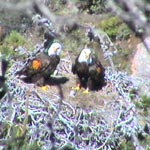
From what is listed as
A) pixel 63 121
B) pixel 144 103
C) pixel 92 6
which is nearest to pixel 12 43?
pixel 92 6

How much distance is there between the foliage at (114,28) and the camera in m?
8.87

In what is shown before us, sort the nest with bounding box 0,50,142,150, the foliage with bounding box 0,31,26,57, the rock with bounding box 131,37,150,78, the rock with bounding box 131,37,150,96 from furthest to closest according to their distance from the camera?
1. the foliage with bounding box 0,31,26,57
2. the rock with bounding box 131,37,150,78
3. the rock with bounding box 131,37,150,96
4. the nest with bounding box 0,50,142,150

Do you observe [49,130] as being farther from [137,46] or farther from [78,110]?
[137,46]

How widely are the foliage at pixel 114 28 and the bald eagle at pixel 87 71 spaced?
1.84m

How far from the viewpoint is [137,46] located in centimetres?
878

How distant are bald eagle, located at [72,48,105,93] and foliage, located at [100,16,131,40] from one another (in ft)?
6.03

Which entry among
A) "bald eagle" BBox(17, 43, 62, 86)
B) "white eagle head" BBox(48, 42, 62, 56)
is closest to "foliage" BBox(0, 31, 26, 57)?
"white eagle head" BBox(48, 42, 62, 56)

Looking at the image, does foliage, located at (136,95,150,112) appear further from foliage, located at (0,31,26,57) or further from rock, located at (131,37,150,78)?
foliage, located at (0,31,26,57)

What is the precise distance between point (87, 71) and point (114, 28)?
206 centimetres

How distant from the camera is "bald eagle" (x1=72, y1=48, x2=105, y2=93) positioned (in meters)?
6.98

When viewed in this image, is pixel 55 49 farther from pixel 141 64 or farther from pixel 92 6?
pixel 92 6

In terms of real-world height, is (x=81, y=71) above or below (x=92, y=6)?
below

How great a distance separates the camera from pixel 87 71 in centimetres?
700

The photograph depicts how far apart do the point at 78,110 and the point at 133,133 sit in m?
0.62
